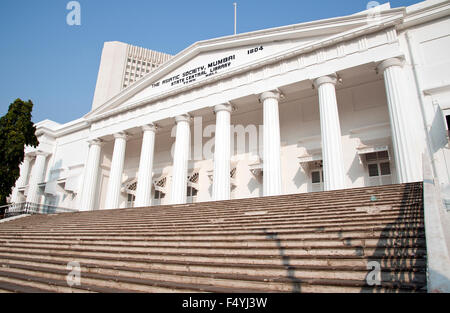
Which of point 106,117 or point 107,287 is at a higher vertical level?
point 106,117

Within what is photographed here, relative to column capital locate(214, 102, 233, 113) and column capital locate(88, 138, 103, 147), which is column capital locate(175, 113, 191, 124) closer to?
column capital locate(214, 102, 233, 113)

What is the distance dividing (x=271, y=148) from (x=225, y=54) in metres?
7.18

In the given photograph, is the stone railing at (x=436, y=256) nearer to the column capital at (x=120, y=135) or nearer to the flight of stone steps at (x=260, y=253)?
the flight of stone steps at (x=260, y=253)

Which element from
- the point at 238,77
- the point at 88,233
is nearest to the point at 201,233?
the point at 88,233

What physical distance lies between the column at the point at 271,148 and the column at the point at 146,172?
787 cm

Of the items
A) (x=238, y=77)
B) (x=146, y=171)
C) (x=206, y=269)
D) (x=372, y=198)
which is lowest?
(x=206, y=269)

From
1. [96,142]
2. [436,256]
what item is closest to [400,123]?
[436,256]

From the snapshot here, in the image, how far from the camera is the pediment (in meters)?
14.1

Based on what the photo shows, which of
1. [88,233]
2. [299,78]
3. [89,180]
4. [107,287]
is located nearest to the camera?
[107,287]

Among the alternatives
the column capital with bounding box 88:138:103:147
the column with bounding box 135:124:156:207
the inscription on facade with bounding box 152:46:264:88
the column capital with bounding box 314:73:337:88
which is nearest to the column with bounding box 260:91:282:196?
the column capital with bounding box 314:73:337:88

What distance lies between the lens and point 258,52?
16.3 m

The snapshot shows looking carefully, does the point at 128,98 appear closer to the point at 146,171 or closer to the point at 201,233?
the point at 146,171

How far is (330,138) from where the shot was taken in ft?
41.2

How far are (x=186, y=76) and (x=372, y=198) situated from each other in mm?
14326
